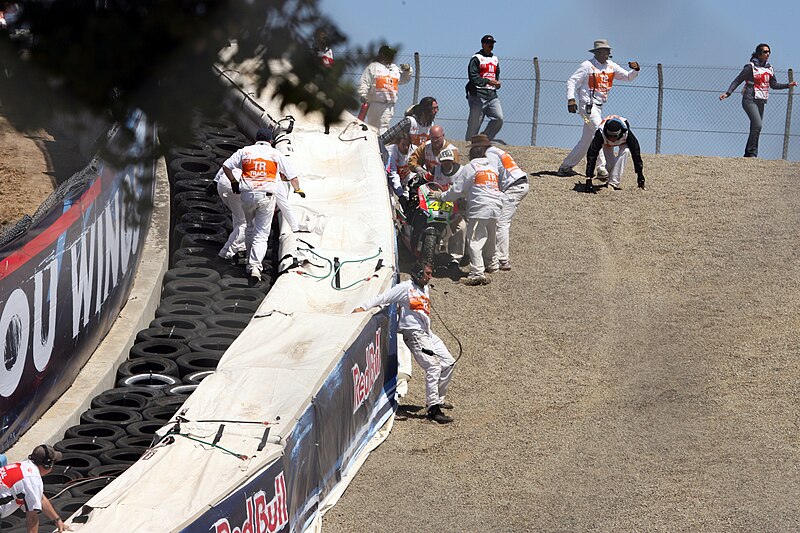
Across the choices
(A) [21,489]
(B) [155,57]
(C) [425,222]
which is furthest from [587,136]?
(B) [155,57]

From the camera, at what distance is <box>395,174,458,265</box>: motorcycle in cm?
1644

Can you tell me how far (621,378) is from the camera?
14273 mm

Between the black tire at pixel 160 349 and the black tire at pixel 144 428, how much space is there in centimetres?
167

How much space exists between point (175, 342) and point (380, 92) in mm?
7653

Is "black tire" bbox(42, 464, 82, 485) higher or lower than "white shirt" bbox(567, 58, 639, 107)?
lower

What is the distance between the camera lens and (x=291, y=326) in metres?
11.9

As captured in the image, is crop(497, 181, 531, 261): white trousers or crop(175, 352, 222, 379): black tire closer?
crop(175, 352, 222, 379): black tire

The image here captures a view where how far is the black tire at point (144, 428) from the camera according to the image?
11.2 metres

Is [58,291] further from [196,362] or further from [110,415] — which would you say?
[196,362]

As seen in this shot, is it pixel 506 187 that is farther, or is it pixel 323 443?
pixel 506 187

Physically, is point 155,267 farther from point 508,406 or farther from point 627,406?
point 627,406

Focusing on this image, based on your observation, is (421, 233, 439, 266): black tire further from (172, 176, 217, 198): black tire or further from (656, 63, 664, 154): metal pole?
(656, 63, 664, 154): metal pole

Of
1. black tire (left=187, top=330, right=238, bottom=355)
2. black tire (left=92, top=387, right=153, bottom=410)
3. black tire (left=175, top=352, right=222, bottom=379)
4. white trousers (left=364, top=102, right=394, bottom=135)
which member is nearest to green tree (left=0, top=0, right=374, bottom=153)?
black tire (left=92, top=387, right=153, bottom=410)

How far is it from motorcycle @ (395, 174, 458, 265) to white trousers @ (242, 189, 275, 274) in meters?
2.38
